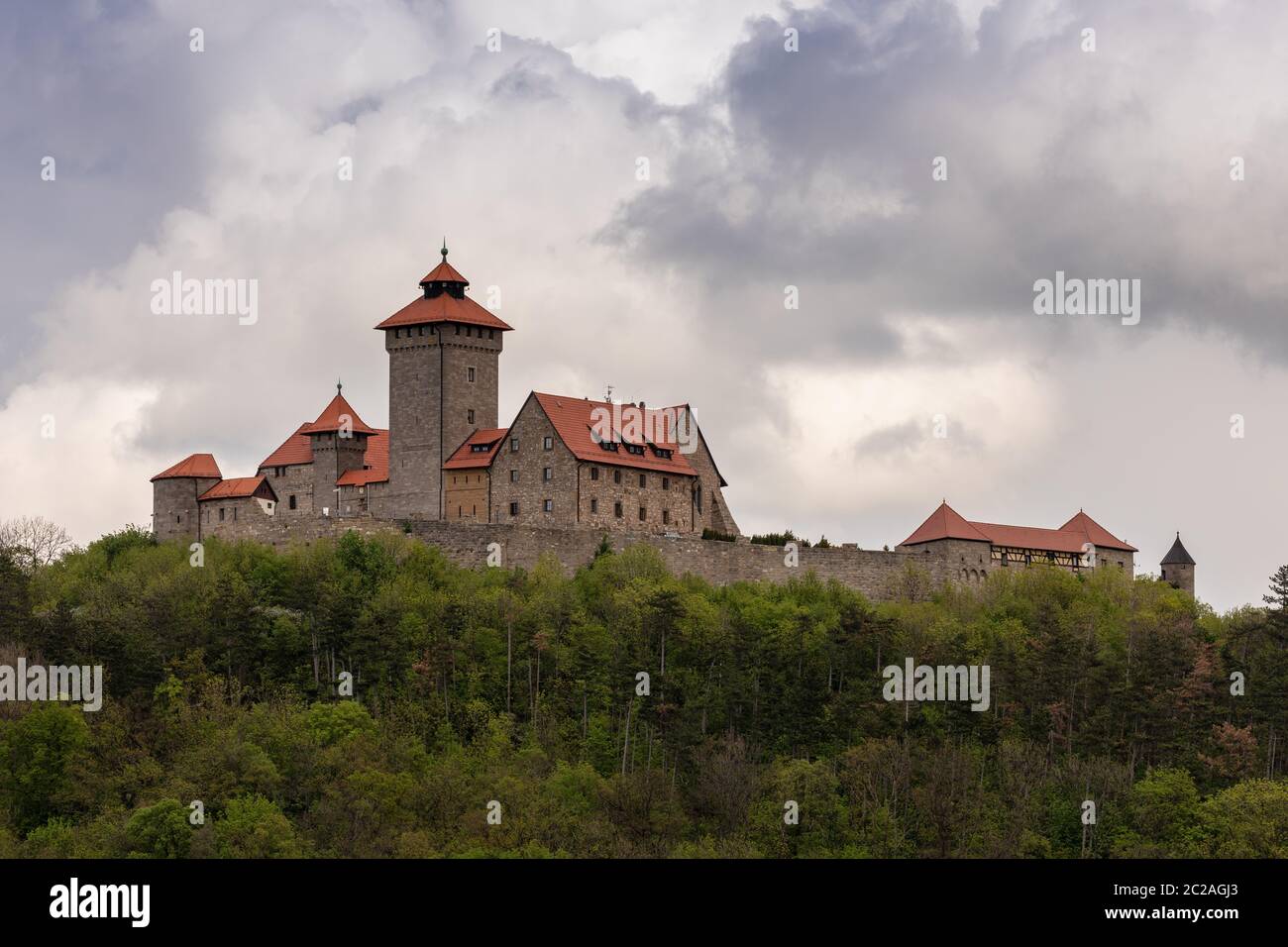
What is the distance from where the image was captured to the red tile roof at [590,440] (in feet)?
276

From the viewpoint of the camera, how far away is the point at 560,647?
7756 centimetres

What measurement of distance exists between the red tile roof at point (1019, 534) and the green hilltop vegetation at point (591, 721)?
13.6 metres

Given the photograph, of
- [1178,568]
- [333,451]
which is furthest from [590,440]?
[1178,568]

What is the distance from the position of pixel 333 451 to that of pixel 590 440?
11.5 metres

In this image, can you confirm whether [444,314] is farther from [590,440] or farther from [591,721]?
[591,721]

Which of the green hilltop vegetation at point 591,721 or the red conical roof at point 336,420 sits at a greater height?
the red conical roof at point 336,420

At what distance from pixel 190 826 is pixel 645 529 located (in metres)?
24.8

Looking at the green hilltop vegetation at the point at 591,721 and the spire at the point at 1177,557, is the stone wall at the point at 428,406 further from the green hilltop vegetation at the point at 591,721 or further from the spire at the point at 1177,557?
the spire at the point at 1177,557

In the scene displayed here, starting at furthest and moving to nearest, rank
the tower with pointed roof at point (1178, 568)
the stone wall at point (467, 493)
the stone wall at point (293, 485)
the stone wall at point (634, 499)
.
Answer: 1. the tower with pointed roof at point (1178, 568)
2. the stone wall at point (293, 485)
3. the stone wall at point (467, 493)
4. the stone wall at point (634, 499)

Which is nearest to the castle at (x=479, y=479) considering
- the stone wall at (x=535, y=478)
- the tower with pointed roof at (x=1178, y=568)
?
the stone wall at (x=535, y=478)

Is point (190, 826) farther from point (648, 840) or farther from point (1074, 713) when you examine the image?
point (1074, 713)

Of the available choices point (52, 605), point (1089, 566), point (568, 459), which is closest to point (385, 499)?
point (568, 459)

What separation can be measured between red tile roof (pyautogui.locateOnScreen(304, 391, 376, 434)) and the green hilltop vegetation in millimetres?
9081

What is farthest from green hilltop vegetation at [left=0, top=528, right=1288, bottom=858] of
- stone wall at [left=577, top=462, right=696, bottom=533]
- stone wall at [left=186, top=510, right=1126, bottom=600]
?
stone wall at [left=577, top=462, right=696, bottom=533]
